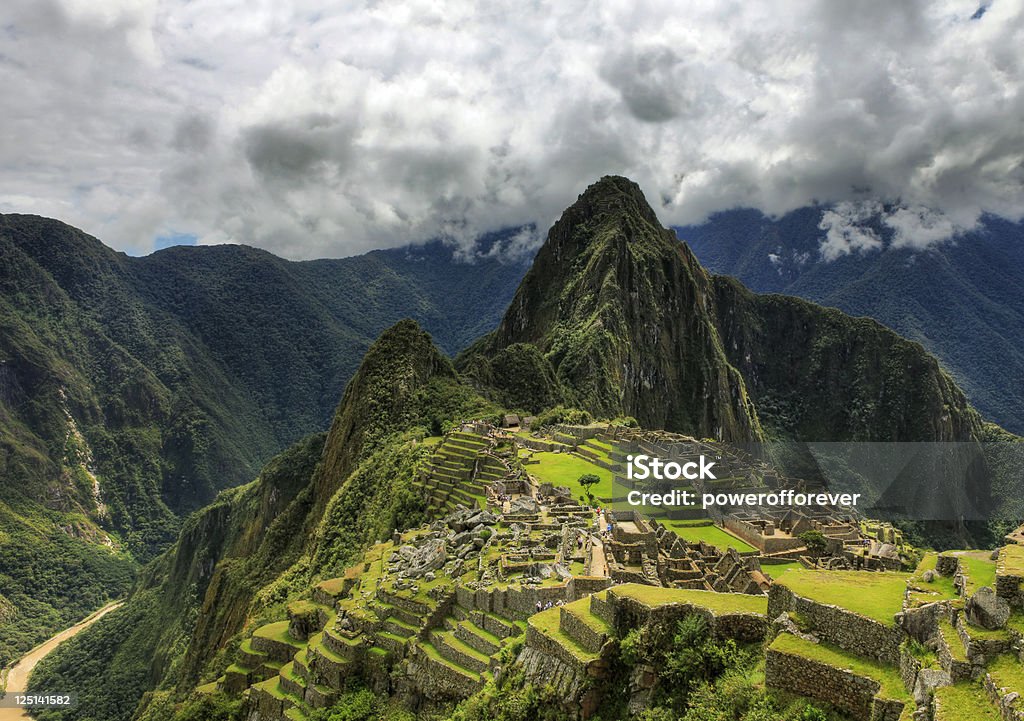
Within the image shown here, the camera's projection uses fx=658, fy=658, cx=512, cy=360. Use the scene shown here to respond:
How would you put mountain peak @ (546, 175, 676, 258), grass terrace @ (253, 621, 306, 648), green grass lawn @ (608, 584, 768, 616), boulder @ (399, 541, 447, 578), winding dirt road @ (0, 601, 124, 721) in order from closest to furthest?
green grass lawn @ (608, 584, 768, 616) < boulder @ (399, 541, 447, 578) < grass terrace @ (253, 621, 306, 648) < winding dirt road @ (0, 601, 124, 721) < mountain peak @ (546, 175, 676, 258)

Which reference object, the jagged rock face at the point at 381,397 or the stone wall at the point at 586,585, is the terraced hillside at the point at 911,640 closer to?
the stone wall at the point at 586,585

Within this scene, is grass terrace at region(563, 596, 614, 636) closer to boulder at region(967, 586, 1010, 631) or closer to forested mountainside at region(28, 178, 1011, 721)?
boulder at region(967, 586, 1010, 631)

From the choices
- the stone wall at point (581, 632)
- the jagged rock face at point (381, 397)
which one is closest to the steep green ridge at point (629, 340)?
the jagged rock face at point (381, 397)

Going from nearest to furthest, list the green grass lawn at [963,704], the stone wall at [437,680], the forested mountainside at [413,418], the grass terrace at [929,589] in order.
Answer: the green grass lawn at [963,704] → the grass terrace at [929,589] → the stone wall at [437,680] → the forested mountainside at [413,418]

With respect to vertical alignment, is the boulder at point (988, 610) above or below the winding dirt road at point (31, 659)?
above

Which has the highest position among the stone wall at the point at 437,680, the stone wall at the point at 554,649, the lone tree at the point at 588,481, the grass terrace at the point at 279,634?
the lone tree at the point at 588,481

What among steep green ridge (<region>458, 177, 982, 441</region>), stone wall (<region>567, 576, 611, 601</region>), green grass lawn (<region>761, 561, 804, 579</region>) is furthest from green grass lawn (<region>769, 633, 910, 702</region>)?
steep green ridge (<region>458, 177, 982, 441</region>)

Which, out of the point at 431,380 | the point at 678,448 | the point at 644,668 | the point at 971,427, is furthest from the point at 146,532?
the point at 971,427
